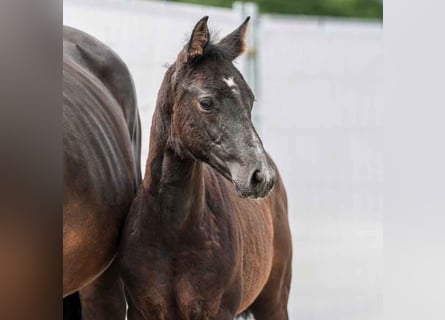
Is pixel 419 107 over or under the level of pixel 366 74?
over

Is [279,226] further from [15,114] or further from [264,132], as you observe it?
[264,132]

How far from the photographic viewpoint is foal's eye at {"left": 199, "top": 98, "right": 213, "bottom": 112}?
1540 mm

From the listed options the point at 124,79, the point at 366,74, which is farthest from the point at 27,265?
the point at 366,74

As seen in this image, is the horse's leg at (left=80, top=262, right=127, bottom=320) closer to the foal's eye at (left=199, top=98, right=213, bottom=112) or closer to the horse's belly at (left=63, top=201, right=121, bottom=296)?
the horse's belly at (left=63, top=201, right=121, bottom=296)

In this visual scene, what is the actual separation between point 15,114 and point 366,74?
3.54m

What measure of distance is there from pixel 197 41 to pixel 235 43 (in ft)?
0.32

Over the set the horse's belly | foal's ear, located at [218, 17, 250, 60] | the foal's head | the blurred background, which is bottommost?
the blurred background

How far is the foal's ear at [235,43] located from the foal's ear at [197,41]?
46 mm

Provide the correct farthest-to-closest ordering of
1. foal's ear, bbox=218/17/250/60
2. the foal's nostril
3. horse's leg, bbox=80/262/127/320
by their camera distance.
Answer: horse's leg, bbox=80/262/127/320 < foal's ear, bbox=218/17/250/60 < the foal's nostril

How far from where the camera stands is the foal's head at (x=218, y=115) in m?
1.49

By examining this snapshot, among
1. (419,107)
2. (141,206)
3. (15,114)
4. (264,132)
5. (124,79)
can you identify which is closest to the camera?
(15,114)

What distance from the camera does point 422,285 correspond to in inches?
48.2

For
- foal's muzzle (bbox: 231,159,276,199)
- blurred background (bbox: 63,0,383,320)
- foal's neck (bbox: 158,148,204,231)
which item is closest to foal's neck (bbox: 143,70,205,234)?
foal's neck (bbox: 158,148,204,231)

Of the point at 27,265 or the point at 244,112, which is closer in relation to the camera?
the point at 27,265
